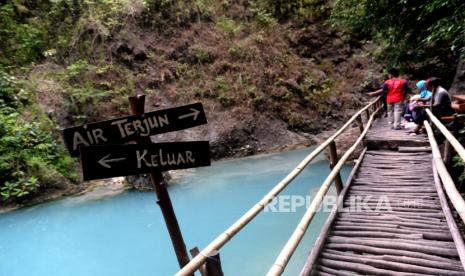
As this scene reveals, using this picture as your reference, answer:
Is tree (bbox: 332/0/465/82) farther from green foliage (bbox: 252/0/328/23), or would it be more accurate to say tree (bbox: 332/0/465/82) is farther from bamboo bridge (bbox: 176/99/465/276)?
green foliage (bbox: 252/0/328/23)

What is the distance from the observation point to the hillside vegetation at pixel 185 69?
1045cm

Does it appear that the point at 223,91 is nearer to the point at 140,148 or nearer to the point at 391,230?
the point at 391,230

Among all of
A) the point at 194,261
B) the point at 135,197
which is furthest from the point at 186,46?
the point at 194,261

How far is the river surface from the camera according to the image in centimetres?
550

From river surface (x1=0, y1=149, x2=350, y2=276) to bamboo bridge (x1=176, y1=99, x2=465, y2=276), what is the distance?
1615 mm

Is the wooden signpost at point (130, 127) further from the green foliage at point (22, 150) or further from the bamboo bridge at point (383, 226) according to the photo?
the green foliage at point (22, 150)

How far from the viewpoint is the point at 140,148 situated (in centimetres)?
218

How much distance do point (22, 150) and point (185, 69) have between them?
21.7ft

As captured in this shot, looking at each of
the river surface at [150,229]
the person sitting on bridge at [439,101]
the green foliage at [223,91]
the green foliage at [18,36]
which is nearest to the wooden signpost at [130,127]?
the river surface at [150,229]

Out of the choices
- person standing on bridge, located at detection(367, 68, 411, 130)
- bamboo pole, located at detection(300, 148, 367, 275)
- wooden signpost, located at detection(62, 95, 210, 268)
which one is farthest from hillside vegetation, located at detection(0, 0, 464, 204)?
wooden signpost, located at detection(62, 95, 210, 268)

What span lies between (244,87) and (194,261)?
11.9 metres

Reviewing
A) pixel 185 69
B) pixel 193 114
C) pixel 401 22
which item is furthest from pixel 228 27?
pixel 193 114

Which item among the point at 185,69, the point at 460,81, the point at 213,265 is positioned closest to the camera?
the point at 213,265

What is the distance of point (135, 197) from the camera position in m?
8.59
